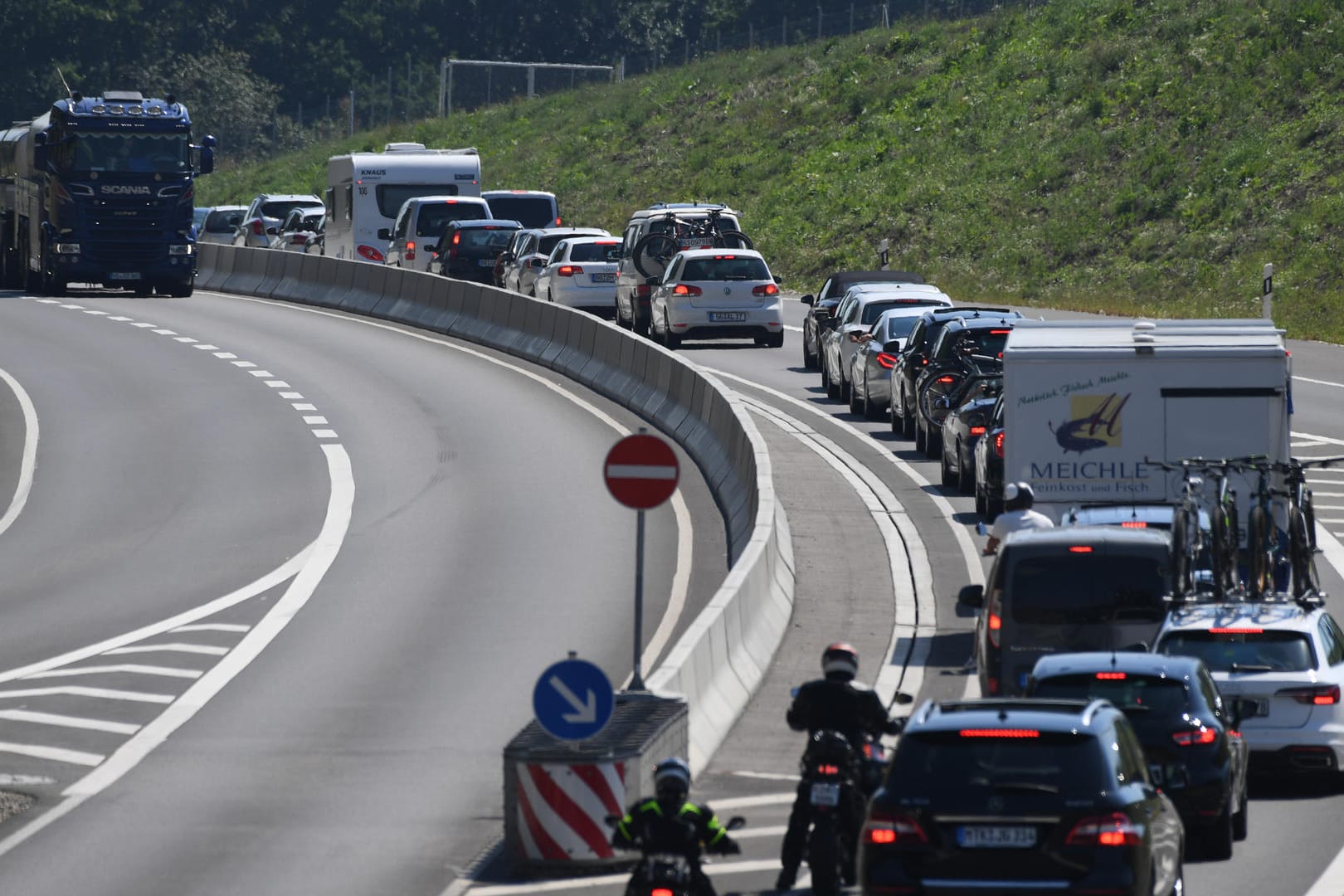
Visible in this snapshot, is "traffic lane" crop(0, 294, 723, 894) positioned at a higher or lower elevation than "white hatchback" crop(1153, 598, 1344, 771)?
lower

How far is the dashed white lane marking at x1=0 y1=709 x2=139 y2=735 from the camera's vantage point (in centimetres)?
1817

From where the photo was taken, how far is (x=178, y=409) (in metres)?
36.4

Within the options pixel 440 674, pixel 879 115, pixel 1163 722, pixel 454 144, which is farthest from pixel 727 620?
pixel 454 144

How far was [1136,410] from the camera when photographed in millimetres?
21641

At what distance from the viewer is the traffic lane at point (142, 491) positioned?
77.6 ft

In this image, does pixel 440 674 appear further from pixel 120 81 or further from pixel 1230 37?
pixel 120 81

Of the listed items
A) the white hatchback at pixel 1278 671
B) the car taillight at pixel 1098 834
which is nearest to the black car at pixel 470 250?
the white hatchback at pixel 1278 671

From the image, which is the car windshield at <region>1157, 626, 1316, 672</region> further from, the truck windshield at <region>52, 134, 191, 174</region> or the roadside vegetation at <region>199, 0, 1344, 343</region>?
the truck windshield at <region>52, 134, 191, 174</region>

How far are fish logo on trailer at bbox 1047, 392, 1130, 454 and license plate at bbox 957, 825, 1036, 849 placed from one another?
11.4 m

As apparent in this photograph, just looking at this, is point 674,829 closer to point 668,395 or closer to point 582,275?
point 668,395

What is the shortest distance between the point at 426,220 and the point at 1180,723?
3997 cm

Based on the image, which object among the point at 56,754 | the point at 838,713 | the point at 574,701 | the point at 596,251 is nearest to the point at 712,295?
the point at 596,251

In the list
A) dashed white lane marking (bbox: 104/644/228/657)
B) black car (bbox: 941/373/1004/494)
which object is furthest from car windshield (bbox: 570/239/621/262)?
dashed white lane marking (bbox: 104/644/228/657)

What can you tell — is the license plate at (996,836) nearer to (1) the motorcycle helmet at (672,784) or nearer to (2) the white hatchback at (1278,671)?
(1) the motorcycle helmet at (672,784)
